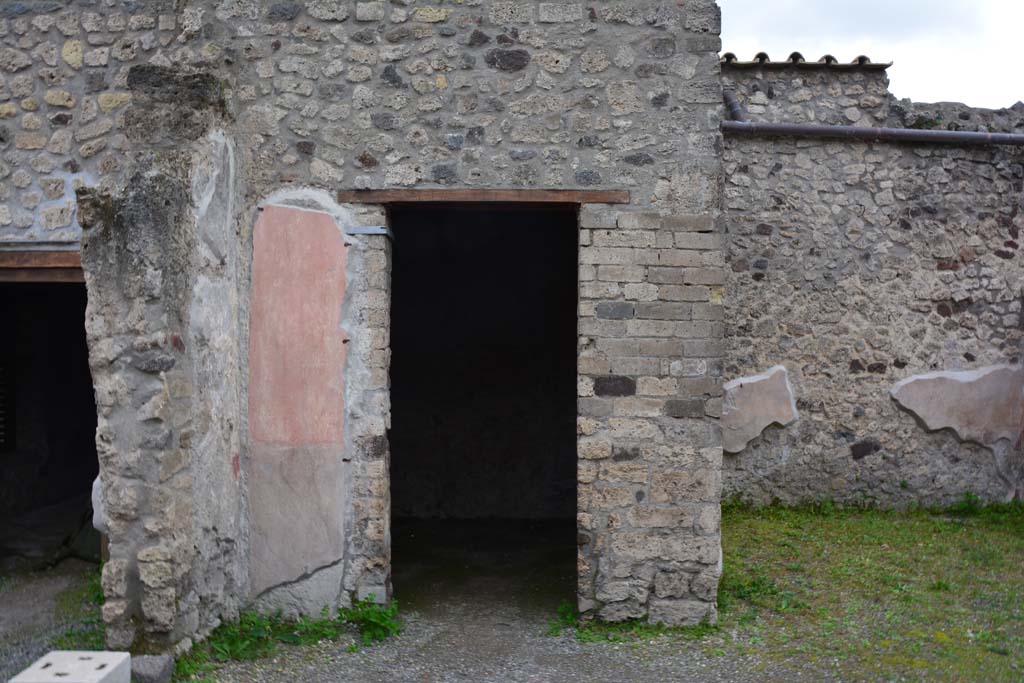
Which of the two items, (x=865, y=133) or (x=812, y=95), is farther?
(x=812, y=95)

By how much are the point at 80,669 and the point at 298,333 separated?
1939 mm

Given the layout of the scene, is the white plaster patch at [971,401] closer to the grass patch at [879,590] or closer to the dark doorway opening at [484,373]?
the grass patch at [879,590]

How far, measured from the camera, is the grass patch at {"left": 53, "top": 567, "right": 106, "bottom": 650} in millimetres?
4352

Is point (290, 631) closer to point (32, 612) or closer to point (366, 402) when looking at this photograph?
point (366, 402)

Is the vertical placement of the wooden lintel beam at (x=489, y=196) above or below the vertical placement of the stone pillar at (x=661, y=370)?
above

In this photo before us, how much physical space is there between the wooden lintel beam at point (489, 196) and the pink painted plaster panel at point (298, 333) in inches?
10.1

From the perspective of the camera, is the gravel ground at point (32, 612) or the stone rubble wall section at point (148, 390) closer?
the stone rubble wall section at point (148, 390)

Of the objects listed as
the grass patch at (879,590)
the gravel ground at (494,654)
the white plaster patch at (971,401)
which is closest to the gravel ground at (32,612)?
the gravel ground at (494,654)

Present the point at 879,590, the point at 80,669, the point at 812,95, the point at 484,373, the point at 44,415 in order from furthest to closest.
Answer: the point at 44,415, the point at 484,373, the point at 812,95, the point at 879,590, the point at 80,669

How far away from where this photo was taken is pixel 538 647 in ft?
15.0

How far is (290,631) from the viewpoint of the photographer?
15.1ft

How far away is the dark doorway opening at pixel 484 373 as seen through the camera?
26.1 feet

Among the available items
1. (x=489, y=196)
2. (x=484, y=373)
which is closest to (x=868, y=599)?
(x=489, y=196)

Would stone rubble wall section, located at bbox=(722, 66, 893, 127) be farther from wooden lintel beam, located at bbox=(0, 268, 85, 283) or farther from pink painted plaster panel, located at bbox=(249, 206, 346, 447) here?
wooden lintel beam, located at bbox=(0, 268, 85, 283)
